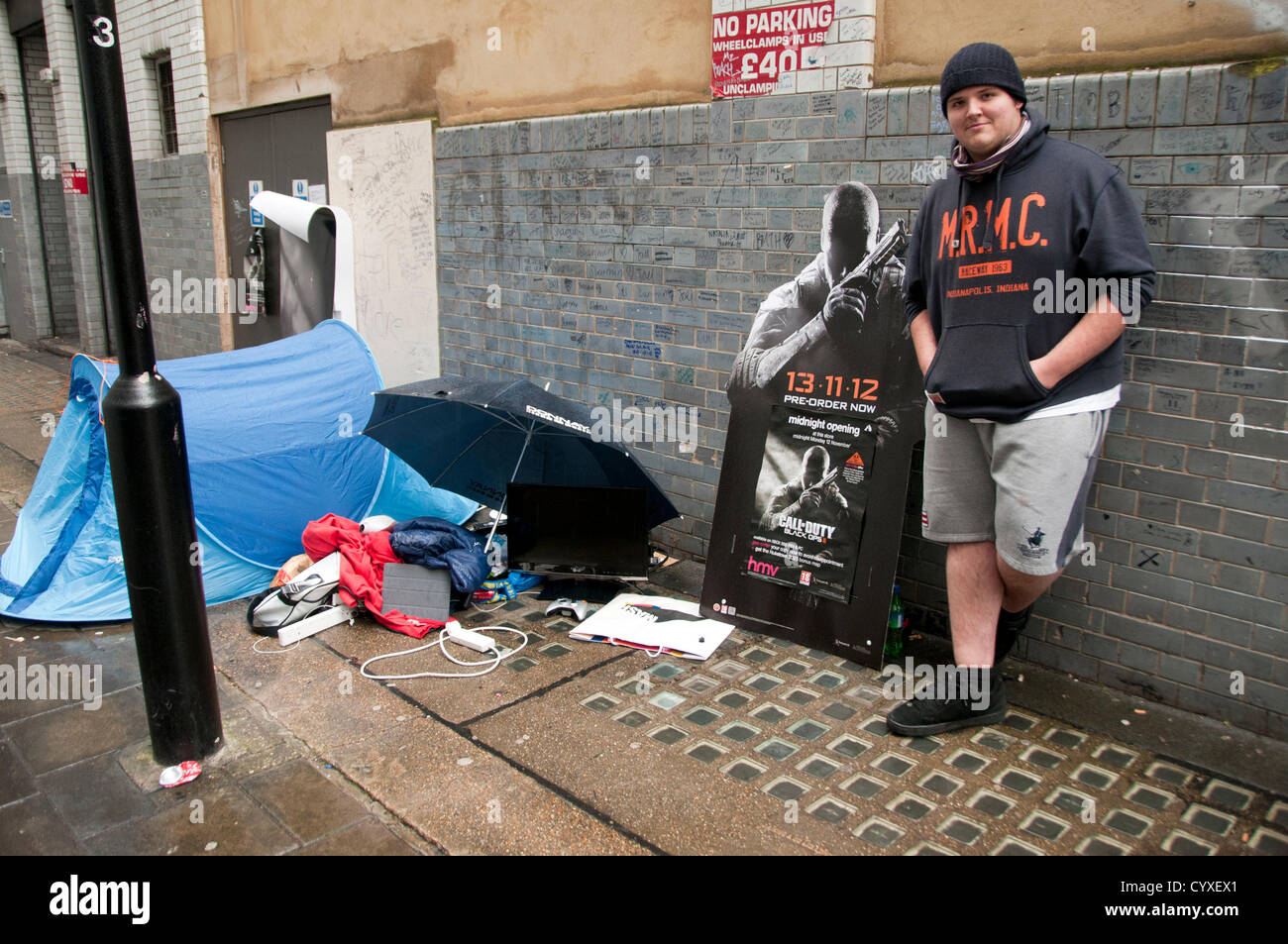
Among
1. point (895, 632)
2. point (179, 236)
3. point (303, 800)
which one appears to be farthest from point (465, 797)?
point (179, 236)

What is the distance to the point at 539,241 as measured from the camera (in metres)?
5.97

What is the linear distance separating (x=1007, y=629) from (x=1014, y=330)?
1.20 meters

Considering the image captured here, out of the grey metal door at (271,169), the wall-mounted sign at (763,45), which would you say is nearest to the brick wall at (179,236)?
the grey metal door at (271,169)

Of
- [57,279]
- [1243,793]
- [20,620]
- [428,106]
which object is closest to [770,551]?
[1243,793]

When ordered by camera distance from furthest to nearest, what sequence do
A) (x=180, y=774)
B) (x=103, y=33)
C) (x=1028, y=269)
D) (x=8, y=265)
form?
(x=8, y=265) < (x=180, y=774) < (x=1028, y=269) < (x=103, y=33)

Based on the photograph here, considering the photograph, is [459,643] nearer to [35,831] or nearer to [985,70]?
[35,831]

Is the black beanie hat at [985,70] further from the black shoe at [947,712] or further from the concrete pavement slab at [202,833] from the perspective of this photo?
the concrete pavement slab at [202,833]

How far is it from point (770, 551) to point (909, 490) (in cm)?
68

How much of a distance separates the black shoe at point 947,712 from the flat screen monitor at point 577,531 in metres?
1.54

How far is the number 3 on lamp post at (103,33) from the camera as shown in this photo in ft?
9.82

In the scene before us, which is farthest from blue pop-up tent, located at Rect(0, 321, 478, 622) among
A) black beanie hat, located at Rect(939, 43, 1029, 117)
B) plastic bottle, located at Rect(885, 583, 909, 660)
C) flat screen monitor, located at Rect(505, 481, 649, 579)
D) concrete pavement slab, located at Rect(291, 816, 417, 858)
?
black beanie hat, located at Rect(939, 43, 1029, 117)

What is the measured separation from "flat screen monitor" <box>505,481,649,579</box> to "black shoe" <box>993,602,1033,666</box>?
5.56ft

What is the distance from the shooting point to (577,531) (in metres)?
4.79

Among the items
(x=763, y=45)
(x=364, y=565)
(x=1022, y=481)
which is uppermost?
(x=763, y=45)
